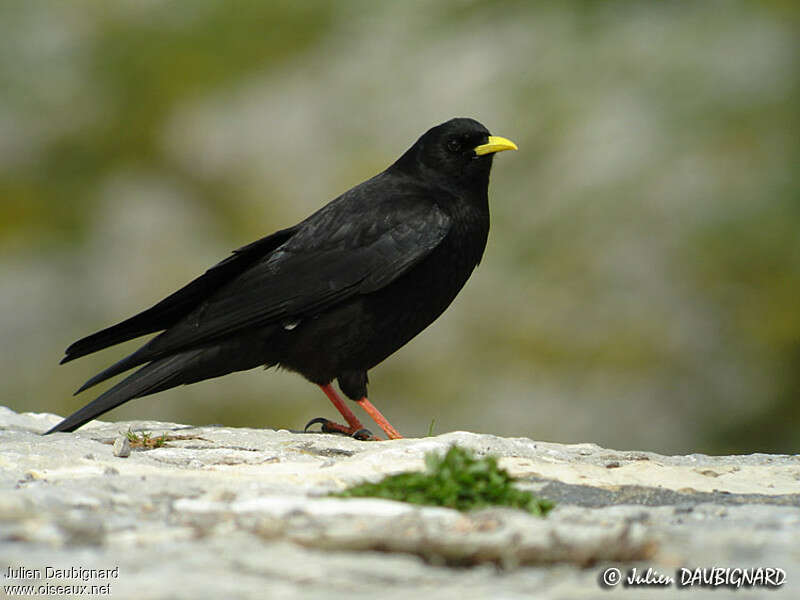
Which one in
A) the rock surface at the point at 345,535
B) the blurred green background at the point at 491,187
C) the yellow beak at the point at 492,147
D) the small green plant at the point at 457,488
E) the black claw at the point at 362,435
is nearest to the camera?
the rock surface at the point at 345,535

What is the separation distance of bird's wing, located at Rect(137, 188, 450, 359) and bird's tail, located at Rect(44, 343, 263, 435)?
0.08 meters

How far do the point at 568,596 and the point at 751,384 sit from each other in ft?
26.8

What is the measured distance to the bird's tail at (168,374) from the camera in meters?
5.34

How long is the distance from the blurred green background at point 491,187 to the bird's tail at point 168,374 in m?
4.42

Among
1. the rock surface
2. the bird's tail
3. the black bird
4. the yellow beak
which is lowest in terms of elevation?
the rock surface

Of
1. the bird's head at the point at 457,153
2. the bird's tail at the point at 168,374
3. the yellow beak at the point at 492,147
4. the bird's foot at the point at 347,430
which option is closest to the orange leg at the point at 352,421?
the bird's foot at the point at 347,430

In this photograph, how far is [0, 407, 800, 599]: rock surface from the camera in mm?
2398

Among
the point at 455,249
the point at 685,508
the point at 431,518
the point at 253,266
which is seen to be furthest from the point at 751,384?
the point at 431,518

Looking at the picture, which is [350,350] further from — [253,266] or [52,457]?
[52,457]

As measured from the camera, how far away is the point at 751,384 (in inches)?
390

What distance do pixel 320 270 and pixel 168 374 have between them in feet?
3.50

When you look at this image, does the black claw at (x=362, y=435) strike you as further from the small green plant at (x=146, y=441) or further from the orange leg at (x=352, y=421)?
the small green plant at (x=146, y=441)

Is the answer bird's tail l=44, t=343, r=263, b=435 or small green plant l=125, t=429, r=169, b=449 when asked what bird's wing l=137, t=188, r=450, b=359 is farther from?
small green plant l=125, t=429, r=169, b=449

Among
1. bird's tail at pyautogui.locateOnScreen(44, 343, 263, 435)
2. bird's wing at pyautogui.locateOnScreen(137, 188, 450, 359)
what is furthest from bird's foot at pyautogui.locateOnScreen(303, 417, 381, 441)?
bird's wing at pyautogui.locateOnScreen(137, 188, 450, 359)
